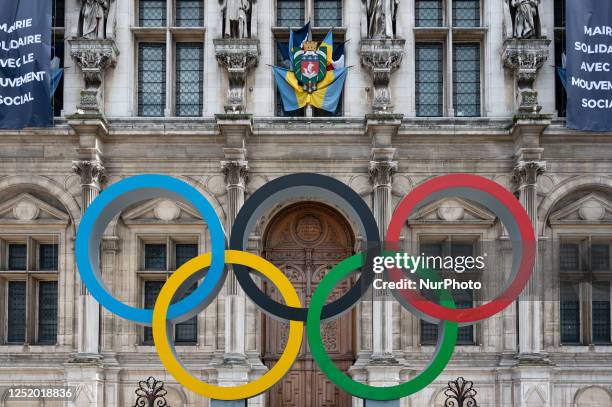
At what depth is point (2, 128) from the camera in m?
26.4

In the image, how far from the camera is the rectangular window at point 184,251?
1083 inches

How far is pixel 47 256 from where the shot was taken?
27359 mm

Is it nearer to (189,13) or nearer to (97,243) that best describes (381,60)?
(189,13)

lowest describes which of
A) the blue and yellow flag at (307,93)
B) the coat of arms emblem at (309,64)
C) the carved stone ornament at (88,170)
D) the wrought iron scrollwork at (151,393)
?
the wrought iron scrollwork at (151,393)

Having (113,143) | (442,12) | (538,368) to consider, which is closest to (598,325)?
(538,368)

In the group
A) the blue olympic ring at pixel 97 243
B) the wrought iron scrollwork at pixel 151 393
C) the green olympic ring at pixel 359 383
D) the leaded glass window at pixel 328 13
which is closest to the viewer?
the green olympic ring at pixel 359 383

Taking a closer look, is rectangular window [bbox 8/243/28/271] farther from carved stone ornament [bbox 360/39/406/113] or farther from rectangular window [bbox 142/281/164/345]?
carved stone ornament [bbox 360/39/406/113]

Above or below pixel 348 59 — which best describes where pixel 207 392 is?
below

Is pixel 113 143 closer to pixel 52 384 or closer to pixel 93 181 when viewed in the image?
pixel 93 181

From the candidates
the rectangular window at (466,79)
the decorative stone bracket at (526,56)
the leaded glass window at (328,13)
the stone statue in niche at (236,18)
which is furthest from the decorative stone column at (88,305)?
the decorative stone bracket at (526,56)

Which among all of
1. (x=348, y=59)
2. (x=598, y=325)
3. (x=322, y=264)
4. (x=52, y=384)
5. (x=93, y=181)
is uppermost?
(x=348, y=59)

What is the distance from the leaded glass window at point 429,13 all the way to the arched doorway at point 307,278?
243 inches

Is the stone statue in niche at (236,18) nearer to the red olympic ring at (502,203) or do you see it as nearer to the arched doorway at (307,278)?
the arched doorway at (307,278)

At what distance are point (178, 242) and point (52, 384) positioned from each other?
526cm
